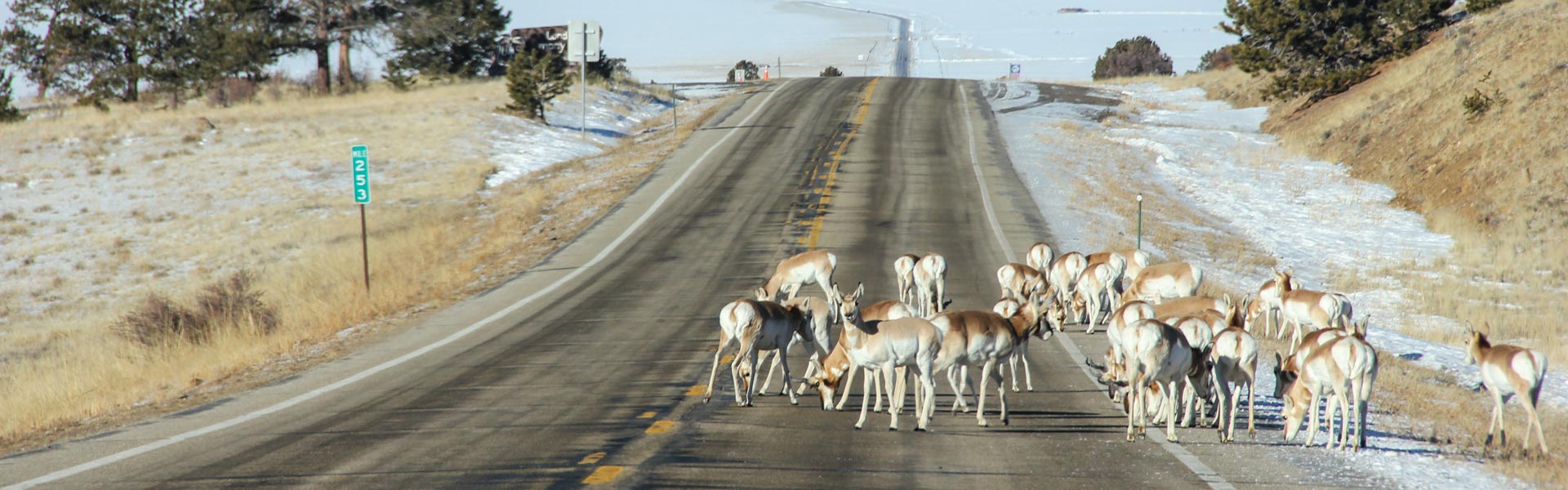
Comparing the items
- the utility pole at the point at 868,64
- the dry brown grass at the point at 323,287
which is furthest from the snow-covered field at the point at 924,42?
the dry brown grass at the point at 323,287

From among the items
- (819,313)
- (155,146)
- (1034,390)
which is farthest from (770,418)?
(155,146)

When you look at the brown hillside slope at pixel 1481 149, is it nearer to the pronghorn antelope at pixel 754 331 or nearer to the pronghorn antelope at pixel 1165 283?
the pronghorn antelope at pixel 1165 283

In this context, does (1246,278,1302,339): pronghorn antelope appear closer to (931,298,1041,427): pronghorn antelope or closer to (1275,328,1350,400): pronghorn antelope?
(1275,328,1350,400): pronghorn antelope

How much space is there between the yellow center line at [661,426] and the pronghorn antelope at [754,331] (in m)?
1.03

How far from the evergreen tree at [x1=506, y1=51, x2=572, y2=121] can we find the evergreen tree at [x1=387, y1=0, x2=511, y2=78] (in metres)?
11.7

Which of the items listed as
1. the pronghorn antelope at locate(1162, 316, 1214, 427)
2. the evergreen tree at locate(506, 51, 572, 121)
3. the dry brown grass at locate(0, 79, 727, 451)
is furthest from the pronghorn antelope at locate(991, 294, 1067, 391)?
the evergreen tree at locate(506, 51, 572, 121)

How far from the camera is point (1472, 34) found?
46.0m

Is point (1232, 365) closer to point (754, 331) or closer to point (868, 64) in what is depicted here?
point (754, 331)

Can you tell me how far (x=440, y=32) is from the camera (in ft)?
205

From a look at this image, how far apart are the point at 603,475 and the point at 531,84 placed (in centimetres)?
4238

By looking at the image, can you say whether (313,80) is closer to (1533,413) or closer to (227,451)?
(227,451)

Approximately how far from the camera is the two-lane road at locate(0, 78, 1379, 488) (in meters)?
10.4

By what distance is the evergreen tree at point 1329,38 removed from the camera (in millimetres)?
49500

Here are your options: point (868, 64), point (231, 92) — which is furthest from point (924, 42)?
point (231, 92)
